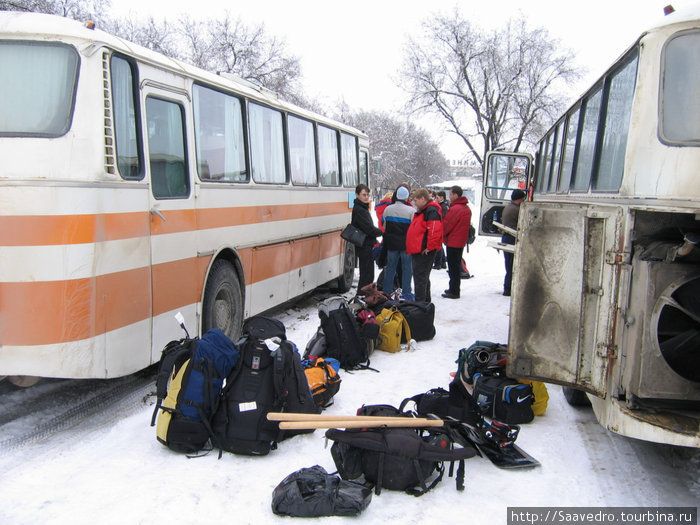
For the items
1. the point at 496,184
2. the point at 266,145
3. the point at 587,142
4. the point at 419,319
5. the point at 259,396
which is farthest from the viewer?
the point at 496,184

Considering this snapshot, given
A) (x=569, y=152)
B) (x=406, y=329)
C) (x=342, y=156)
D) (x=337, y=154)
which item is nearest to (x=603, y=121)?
(x=569, y=152)

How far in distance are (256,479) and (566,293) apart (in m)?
2.45

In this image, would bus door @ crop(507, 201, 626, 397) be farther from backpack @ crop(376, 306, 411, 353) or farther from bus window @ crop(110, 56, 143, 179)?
bus window @ crop(110, 56, 143, 179)

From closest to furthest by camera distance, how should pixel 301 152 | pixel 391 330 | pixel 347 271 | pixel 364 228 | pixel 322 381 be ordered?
1. pixel 322 381
2. pixel 391 330
3. pixel 301 152
4. pixel 364 228
5. pixel 347 271

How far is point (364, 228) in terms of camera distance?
9.46 meters

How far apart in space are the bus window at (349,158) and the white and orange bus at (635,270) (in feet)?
24.0

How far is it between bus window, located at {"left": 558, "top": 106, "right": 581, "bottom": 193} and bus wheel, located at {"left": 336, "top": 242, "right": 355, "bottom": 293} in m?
4.85

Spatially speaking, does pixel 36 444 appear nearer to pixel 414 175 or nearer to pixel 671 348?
pixel 671 348

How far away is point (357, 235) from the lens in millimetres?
9414

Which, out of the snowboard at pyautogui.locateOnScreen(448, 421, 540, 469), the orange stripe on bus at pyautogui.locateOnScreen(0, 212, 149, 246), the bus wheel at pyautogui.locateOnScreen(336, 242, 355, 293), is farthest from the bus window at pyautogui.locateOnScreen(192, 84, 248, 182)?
the bus wheel at pyautogui.locateOnScreen(336, 242, 355, 293)

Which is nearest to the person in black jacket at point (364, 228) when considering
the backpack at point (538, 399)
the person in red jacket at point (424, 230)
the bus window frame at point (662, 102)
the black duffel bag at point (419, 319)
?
the person in red jacket at point (424, 230)

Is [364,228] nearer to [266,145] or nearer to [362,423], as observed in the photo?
[266,145]

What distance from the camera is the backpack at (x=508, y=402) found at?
16.1 feet

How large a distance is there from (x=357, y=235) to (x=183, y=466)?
5791 mm
